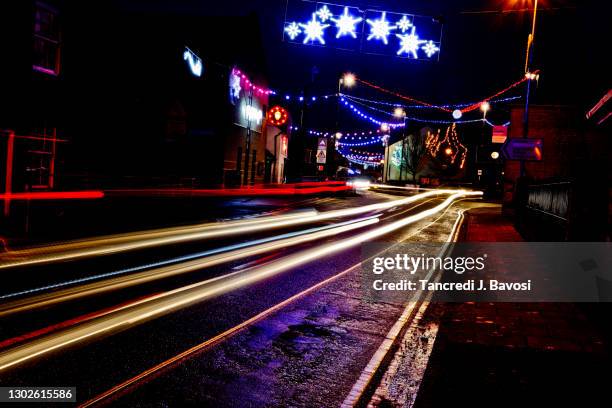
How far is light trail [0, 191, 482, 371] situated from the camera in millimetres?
4630

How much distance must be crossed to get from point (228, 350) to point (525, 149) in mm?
15541

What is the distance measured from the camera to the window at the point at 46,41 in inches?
529

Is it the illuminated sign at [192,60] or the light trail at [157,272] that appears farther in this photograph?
the illuminated sign at [192,60]

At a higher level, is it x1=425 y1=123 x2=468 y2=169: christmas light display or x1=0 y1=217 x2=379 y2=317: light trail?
x1=425 y1=123 x2=468 y2=169: christmas light display

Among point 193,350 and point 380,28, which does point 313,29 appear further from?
point 193,350

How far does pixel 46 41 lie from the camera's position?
13.9 meters

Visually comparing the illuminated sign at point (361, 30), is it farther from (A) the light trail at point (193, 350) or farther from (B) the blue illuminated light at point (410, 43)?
(A) the light trail at point (193, 350)

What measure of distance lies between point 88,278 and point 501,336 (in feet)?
20.4

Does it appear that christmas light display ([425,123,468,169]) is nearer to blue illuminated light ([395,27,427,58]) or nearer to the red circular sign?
the red circular sign

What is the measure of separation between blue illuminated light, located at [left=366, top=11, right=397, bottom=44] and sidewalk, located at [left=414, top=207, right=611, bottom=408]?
772 cm

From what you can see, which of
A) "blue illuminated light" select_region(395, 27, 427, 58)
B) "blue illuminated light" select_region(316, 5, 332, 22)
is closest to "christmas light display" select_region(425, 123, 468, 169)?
"blue illuminated light" select_region(395, 27, 427, 58)

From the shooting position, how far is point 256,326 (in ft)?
19.1

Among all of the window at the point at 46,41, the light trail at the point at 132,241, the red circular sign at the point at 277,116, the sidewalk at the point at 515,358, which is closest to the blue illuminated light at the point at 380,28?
the light trail at the point at 132,241

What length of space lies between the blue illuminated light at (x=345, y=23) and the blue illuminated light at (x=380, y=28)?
0.37m
